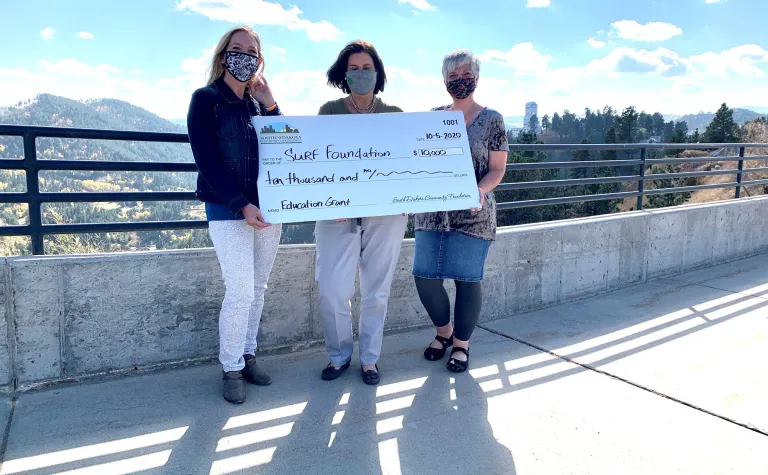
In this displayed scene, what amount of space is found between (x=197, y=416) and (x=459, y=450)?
155 cm

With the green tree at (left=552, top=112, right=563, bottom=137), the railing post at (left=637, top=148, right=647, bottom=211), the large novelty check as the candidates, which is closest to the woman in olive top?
the large novelty check

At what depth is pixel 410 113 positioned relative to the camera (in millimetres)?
3799

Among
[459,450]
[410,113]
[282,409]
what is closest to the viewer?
[459,450]

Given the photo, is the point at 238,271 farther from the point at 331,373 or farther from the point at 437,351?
the point at 437,351

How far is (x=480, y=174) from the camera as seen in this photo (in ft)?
13.0

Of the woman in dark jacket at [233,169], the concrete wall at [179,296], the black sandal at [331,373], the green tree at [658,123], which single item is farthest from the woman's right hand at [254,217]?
the green tree at [658,123]

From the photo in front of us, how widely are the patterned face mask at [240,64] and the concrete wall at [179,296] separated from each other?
1.38 metres

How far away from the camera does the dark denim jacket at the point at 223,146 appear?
3.18 meters

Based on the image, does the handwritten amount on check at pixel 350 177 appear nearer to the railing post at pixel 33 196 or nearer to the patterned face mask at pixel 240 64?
the patterned face mask at pixel 240 64

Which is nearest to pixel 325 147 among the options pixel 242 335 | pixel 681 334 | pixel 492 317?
A: pixel 242 335

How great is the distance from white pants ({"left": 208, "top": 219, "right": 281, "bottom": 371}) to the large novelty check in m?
0.26

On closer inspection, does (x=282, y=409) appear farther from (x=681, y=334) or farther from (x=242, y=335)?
(x=681, y=334)

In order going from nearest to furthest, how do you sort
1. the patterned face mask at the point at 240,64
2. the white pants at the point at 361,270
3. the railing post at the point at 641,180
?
1. the patterned face mask at the point at 240,64
2. the white pants at the point at 361,270
3. the railing post at the point at 641,180

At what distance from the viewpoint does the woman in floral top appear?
3.82 metres
